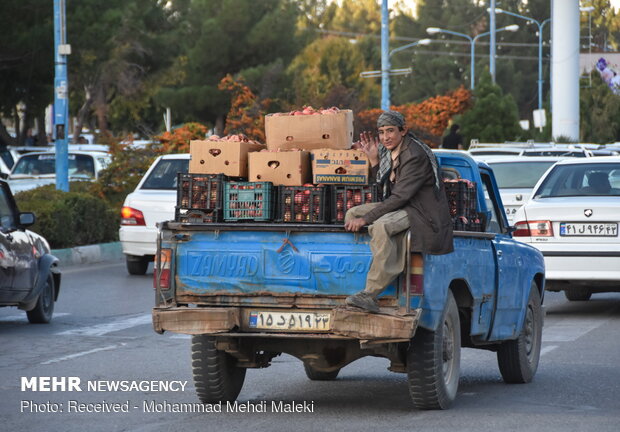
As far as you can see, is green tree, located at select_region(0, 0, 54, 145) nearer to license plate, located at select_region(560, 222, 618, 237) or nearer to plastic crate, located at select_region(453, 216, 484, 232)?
license plate, located at select_region(560, 222, 618, 237)

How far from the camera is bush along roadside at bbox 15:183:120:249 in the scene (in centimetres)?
2152

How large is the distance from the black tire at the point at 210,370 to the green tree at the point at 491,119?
41465 mm

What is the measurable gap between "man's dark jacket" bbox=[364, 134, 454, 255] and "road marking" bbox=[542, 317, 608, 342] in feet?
15.4

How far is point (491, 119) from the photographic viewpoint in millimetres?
50312

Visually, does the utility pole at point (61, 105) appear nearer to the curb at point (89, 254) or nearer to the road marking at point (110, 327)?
the curb at point (89, 254)

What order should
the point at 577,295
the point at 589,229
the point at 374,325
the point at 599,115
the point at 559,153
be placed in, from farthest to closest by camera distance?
the point at 599,115 → the point at 559,153 → the point at 577,295 → the point at 589,229 → the point at 374,325

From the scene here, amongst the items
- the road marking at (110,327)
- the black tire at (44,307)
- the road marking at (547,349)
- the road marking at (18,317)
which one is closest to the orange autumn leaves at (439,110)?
the road marking at (18,317)

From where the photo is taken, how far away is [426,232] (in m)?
7.75

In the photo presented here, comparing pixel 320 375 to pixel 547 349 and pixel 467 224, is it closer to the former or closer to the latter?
pixel 467 224

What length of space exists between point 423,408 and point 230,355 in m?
1.28

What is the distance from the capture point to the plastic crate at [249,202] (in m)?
8.38

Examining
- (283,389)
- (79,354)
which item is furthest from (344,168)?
(79,354)

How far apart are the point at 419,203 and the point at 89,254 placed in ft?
48.4

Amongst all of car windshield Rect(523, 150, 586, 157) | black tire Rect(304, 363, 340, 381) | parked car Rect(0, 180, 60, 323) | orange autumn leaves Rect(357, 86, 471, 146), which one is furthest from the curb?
orange autumn leaves Rect(357, 86, 471, 146)
